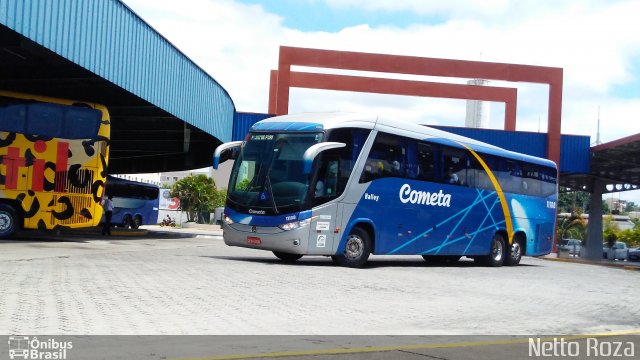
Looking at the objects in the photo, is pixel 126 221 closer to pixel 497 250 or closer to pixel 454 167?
pixel 497 250

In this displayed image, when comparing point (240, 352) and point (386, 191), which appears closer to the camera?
point (240, 352)

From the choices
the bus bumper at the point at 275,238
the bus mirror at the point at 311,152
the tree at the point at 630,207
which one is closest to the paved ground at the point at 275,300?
the bus bumper at the point at 275,238

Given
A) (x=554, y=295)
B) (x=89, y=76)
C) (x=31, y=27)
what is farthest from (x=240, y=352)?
(x=89, y=76)

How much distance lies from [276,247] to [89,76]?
8.54 meters

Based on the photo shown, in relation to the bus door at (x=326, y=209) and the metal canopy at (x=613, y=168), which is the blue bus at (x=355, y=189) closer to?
the bus door at (x=326, y=209)

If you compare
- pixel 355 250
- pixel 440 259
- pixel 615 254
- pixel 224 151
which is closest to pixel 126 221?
pixel 440 259

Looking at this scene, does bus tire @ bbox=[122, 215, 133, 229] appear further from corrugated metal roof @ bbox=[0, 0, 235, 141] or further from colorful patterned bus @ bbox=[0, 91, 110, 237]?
colorful patterned bus @ bbox=[0, 91, 110, 237]

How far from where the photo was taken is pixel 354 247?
16.2 m

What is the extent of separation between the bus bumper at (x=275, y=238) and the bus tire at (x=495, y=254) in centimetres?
796

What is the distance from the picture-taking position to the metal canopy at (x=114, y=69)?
647 inches

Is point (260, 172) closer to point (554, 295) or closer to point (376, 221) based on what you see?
point (376, 221)

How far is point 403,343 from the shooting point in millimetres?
7434

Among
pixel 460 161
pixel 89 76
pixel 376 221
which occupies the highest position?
pixel 89 76

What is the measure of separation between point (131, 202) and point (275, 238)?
112 ft
